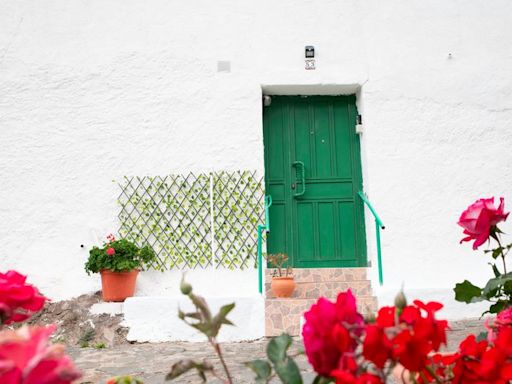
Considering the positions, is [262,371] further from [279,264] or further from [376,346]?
[279,264]

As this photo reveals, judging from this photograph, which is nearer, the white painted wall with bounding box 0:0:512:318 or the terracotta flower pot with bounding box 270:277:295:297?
the terracotta flower pot with bounding box 270:277:295:297

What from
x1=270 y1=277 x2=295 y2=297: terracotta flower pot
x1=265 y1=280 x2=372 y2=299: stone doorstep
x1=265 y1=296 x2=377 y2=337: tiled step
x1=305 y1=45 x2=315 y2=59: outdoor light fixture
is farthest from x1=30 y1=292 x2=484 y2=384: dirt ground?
x1=305 y1=45 x2=315 y2=59: outdoor light fixture

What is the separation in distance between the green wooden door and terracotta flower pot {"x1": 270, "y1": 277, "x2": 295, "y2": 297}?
0.66m

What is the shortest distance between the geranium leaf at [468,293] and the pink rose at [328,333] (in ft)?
3.06

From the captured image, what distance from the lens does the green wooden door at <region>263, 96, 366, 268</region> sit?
5.77 meters

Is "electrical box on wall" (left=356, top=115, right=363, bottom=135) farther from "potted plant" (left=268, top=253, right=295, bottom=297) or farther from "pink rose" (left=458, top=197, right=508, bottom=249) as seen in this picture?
"pink rose" (left=458, top=197, right=508, bottom=249)

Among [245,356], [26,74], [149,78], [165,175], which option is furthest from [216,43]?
[245,356]

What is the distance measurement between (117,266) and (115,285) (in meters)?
0.21

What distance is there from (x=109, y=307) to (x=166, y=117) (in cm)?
196

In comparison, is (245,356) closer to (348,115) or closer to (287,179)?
(287,179)

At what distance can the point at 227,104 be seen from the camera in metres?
5.77

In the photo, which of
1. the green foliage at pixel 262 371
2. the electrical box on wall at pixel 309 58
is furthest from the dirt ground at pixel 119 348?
the electrical box on wall at pixel 309 58

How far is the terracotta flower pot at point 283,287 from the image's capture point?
5023 millimetres

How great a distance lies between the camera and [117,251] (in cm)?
510
